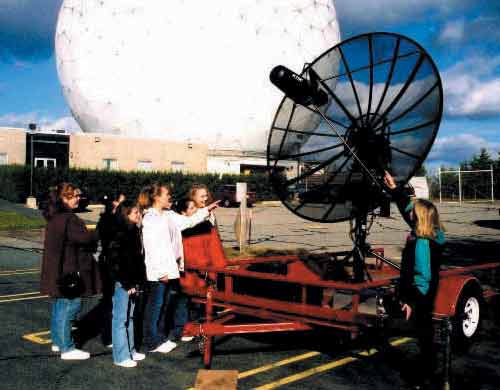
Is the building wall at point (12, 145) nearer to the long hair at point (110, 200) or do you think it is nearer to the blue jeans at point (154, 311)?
the long hair at point (110, 200)

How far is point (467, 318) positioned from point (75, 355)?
4598 millimetres

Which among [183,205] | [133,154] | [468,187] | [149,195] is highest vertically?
[133,154]

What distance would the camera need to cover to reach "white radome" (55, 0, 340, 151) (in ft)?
155

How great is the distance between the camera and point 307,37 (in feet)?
168

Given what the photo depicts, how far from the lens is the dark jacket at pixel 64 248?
5.70 m

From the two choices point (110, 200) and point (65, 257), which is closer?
point (65, 257)

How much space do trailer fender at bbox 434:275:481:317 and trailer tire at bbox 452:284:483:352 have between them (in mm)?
103

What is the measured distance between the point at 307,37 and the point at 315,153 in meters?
45.4

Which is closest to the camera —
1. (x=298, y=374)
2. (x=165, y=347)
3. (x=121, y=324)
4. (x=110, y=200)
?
(x=298, y=374)

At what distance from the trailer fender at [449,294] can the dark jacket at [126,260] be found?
3.32 meters

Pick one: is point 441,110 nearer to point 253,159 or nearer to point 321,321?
point 321,321

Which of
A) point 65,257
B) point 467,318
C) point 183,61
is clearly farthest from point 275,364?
point 183,61

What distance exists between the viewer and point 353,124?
7.61m

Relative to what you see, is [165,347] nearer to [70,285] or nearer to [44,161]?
[70,285]
